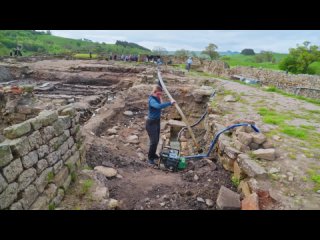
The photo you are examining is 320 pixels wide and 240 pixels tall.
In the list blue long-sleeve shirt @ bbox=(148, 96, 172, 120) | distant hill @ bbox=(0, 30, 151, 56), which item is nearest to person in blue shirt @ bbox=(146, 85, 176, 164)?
blue long-sleeve shirt @ bbox=(148, 96, 172, 120)

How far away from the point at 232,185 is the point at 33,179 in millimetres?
3261

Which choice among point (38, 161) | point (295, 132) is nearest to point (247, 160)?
point (295, 132)

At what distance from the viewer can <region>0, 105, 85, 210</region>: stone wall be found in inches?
109

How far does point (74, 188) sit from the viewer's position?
4051 mm

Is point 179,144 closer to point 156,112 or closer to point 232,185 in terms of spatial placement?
point 156,112

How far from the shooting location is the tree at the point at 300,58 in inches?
1102

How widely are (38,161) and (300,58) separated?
31235 millimetres

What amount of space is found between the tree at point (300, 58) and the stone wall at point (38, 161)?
3012cm

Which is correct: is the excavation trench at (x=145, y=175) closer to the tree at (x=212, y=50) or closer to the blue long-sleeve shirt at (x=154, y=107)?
the blue long-sleeve shirt at (x=154, y=107)

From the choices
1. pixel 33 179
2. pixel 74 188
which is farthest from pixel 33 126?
pixel 74 188

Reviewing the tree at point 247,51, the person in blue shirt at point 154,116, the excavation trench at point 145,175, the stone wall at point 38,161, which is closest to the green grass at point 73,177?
the stone wall at point 38,161

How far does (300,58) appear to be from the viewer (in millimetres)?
28078

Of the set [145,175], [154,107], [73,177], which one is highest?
[154,107]

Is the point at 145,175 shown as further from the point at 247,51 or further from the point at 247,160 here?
the point at 247,51
